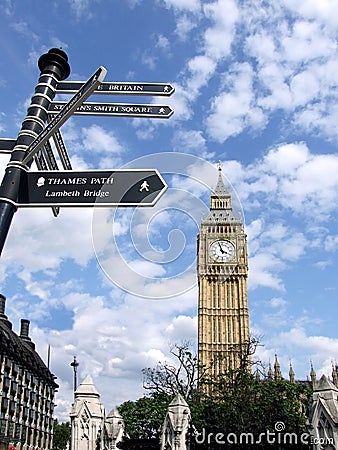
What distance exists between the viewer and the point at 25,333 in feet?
203

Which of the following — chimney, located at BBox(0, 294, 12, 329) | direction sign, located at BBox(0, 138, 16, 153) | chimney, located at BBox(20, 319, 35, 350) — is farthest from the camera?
chimney, located at BBox(20, 319, 35, 350)

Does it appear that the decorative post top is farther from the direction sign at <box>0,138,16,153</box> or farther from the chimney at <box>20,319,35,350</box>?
the chimney at <box>20,319,35,350</box>

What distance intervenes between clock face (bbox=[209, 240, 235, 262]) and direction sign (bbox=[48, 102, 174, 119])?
58.8 meters

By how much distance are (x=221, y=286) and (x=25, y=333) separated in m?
27.6

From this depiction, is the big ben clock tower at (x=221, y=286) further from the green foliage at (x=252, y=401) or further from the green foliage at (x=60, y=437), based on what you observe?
the green foliage at (x=252, y=401)

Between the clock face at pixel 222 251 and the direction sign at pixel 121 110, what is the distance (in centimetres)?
5883

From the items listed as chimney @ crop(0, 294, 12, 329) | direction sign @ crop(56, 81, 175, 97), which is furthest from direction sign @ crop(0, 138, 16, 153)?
chimney @ crop(0, 294, 12, 329)

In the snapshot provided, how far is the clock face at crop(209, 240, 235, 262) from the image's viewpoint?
64894 millimetres

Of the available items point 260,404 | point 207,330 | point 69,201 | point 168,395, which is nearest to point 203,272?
point 207,330

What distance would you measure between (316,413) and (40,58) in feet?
23.0

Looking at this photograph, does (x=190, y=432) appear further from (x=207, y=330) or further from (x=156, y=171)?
(x=207, y=330)

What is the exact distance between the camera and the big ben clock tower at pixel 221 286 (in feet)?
214

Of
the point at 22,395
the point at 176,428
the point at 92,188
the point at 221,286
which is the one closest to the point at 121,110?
the point at 92,188

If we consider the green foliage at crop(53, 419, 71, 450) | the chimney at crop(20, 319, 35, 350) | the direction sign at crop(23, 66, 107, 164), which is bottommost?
the green foliage at crop(53, 419, 71, 450)
